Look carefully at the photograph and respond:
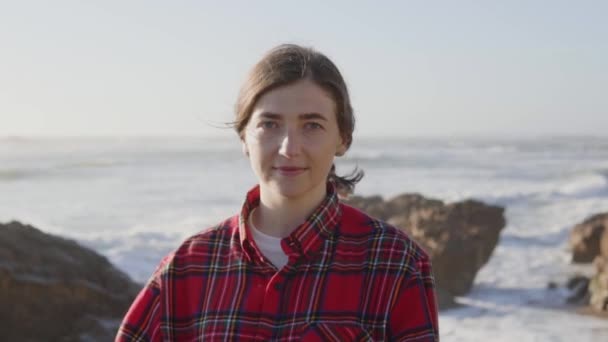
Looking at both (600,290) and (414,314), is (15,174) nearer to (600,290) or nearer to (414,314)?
(600,290)

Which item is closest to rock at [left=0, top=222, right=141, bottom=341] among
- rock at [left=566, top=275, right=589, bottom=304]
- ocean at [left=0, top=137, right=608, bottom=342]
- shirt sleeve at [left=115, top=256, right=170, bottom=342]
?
ocean at [left=0, top=137, right=608, bottom=342]

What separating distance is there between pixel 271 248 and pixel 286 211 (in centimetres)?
9

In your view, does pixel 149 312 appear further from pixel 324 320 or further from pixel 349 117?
pixel 349 117

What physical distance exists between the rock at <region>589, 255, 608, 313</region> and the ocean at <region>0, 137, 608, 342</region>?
0.22 metres

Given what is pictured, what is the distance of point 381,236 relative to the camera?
5.98 feet

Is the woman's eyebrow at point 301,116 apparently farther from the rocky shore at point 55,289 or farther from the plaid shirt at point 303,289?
the rocky shore at point 55,289

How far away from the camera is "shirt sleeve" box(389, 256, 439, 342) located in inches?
68.0

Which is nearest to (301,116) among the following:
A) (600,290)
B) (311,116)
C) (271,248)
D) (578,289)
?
(311,116)

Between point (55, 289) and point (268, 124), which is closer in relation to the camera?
point (268, 124)

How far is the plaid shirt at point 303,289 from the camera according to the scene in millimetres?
1742

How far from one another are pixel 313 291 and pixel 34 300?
324 centimetres

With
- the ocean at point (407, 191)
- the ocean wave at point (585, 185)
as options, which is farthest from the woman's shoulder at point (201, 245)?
the ocean wave at point (585, 185)

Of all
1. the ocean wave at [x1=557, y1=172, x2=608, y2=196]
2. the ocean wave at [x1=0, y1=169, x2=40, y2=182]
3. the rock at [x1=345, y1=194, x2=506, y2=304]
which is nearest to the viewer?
the rock at [x1=345, y1=194, x2=506, y2=304]

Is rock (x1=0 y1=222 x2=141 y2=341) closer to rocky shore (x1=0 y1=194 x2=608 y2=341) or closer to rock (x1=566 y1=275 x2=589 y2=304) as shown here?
rocky shore (x1=0 y1=194 x2=608 y2=341)
